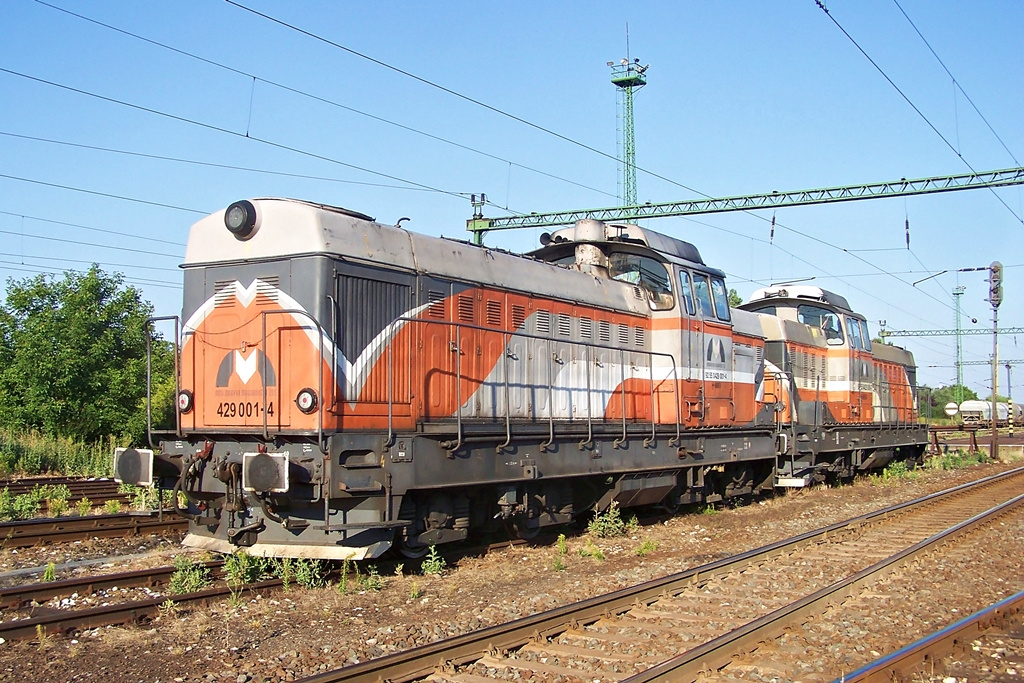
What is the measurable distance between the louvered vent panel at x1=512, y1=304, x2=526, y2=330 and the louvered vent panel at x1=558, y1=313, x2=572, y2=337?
68cm

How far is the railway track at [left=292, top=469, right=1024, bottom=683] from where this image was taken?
5070 mm

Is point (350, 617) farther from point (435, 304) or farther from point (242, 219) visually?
point (242, 219)

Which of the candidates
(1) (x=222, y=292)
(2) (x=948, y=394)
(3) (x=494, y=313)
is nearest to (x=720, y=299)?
(3) (x=494, y=313)

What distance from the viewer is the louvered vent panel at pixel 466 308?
29.2 ft

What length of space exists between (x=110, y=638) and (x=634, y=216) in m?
20.4

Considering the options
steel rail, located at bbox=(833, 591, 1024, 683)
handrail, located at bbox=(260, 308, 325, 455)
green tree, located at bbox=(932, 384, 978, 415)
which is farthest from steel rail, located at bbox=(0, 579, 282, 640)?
green tree, located at bbox=(932, 384, 978, 415)

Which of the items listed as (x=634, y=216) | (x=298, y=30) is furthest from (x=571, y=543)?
(x=634, y=216)

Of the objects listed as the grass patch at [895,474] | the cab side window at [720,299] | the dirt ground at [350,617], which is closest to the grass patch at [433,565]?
the dirt ground at [350,617]

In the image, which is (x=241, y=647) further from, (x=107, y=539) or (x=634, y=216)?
(x=634, y=216)

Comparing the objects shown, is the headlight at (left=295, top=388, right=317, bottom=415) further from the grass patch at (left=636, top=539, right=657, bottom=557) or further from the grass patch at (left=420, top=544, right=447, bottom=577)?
the grass patch at (left=636, top=539, right=657, bottom=557)

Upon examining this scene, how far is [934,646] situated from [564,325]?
573 centimetres

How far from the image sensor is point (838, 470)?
59.5 feet

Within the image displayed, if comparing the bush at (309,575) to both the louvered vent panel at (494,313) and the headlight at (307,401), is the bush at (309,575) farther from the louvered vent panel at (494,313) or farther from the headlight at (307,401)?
the louvered vent panel at (494,313)

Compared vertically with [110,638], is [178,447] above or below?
above
